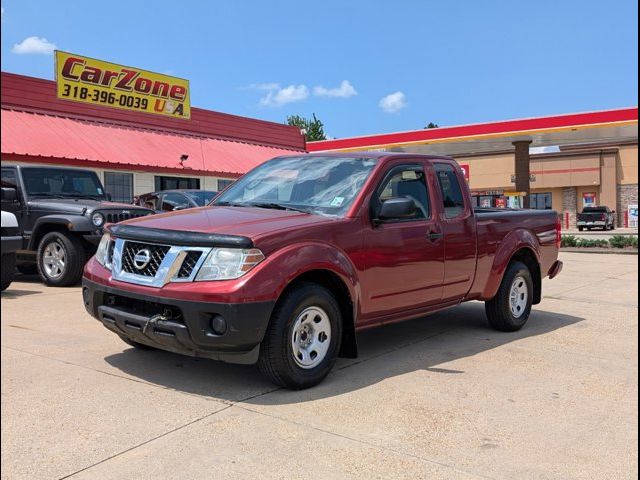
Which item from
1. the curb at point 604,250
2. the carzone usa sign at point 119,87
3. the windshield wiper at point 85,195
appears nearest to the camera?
the windshield wiper at point 85,195

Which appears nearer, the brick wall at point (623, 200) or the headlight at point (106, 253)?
the headlight at point (106, 253)

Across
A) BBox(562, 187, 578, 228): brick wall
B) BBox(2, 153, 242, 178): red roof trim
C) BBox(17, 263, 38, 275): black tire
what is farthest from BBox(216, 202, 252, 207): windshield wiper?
BBox(562, 187, 578, 228): brick wall

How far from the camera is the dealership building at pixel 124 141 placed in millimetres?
17328

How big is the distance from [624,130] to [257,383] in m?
27.8

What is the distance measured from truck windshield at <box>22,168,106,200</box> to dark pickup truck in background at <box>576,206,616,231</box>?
36751mm

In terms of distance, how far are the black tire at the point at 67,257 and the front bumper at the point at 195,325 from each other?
4782 millimetres

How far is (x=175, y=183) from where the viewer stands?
71.9 feet

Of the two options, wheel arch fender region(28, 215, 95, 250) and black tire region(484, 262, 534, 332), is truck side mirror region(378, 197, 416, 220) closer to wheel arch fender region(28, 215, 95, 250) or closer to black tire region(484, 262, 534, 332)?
black tire region(484, 262, 534, 332)

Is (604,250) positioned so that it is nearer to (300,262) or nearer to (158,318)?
(300,262)

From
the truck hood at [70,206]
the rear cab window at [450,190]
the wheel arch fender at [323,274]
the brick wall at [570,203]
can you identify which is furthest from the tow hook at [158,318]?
the brick wall at [570,203]

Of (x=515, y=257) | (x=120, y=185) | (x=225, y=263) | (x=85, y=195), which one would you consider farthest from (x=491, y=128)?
(x=225, y=263)

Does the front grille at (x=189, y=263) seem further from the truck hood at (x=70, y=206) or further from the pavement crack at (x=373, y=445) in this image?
the truck hood at (x=70, y=206)

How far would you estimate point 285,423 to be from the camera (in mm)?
3807

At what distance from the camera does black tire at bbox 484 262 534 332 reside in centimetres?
657
